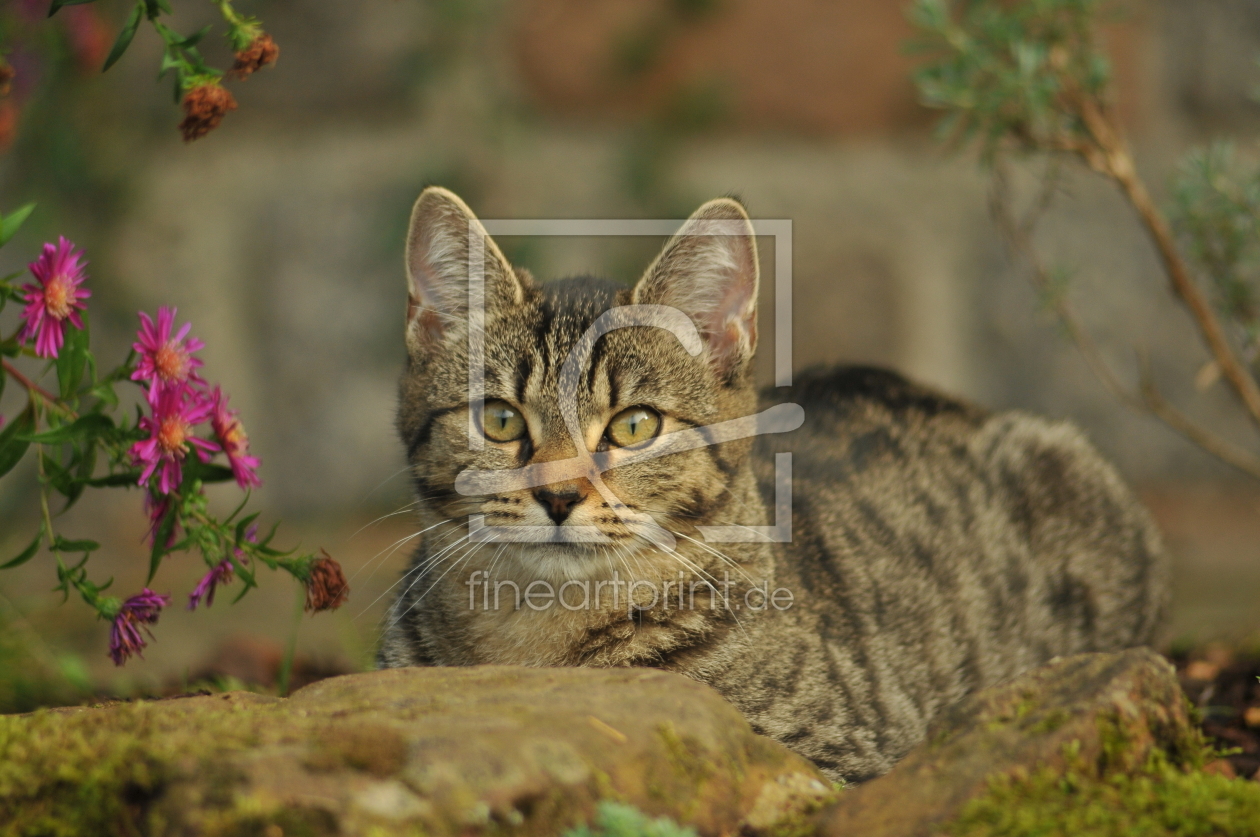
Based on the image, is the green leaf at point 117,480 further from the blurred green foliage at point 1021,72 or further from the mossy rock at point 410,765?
the blurred green foliage at point 1021,72

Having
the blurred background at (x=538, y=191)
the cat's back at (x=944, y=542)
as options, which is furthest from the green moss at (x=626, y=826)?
the blurred background at (x=538, y=191)

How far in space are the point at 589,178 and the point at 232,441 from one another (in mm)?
→ 2457

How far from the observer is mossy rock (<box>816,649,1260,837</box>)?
55.2 inches

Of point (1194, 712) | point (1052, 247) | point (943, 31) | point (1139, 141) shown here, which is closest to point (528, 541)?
point (1194, 712)

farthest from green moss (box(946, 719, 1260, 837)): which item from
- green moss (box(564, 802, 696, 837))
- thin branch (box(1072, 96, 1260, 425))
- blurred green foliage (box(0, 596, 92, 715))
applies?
blurred green foliage (box(0, 596, 92, 715))

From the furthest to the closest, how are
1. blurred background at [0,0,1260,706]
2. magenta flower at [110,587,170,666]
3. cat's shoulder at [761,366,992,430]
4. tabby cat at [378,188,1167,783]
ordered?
blurred background at [0,0,1260,706] < cat's shoulder at [761,366,992,430] < tabby cat at [378,188,1167,783] < magenta flower at [110,587,170,666]

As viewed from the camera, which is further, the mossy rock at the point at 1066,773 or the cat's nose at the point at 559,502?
the cat's nose at the point at 559,502

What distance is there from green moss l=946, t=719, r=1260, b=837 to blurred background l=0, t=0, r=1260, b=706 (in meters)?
2.83

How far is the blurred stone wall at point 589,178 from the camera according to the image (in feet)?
13.6

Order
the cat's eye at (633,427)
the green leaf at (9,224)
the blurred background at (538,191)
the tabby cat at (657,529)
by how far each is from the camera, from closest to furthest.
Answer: the green leaf at (9,224) → the tabby cat at (657,529) → the cat's eye at (633,427) → the blurred background at (538,191)

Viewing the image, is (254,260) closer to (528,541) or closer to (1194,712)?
(528,541)

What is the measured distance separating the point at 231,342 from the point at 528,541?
2.37m

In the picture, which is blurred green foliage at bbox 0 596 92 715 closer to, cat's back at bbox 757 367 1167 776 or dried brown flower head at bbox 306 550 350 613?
dried brown flower head at bbox 306 550 350 613

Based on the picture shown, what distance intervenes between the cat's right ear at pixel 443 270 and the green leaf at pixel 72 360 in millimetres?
920
